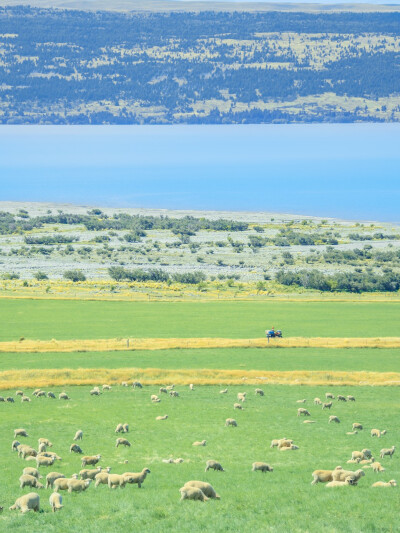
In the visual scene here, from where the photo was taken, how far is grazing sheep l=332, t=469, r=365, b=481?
22.9m

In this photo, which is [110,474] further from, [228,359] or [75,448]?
[228,359]

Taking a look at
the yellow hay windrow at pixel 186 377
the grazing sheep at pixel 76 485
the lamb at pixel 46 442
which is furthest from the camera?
the yellow hay windrow at pixel 186 377

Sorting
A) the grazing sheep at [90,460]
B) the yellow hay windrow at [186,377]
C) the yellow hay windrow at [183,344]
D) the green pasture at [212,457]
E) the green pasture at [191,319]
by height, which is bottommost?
the green pasture at [212,457]

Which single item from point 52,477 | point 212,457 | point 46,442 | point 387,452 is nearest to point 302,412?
point 387,452

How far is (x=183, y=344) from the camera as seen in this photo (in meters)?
52.3

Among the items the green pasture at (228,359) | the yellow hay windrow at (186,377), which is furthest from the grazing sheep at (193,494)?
the green pasture at (228,359)

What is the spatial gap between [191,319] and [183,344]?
36.1 feet

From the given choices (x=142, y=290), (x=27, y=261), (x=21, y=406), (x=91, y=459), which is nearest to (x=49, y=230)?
(x=27, y=261)

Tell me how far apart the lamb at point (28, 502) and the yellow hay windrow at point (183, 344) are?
30.1m

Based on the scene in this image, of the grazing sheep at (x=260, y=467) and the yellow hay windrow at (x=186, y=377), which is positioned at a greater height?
the yellow hay windrow at (x=186, y=377)

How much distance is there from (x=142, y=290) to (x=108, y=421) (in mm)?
48974

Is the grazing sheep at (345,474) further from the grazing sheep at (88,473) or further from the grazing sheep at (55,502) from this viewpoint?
the grazing sheep at (55,502)

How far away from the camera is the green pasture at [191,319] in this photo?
5756 cm

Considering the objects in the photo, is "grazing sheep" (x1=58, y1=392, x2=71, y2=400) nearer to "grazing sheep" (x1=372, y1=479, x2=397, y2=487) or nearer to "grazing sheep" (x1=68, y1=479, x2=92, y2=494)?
"grazing sheep" (x1=68, y1=479, x2=92, y2=494)
